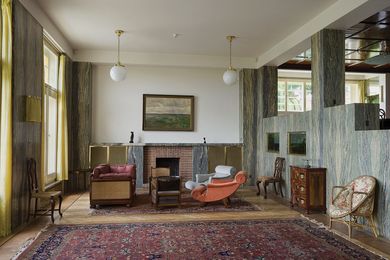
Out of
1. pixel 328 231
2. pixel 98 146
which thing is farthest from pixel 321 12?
pixel 98 146

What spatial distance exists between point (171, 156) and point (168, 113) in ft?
4.08

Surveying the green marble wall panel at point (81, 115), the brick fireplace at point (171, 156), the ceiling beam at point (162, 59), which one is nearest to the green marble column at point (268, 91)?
the ceiling beam at point (162, 59)

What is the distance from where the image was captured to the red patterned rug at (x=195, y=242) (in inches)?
142

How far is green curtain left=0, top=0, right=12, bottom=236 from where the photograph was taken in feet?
13.8

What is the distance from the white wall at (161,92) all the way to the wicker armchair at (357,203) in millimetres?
4707

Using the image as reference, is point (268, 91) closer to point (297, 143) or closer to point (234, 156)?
point (234, 156)

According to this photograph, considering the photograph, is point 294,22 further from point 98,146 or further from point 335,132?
point 98,146

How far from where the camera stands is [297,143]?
22.2ft

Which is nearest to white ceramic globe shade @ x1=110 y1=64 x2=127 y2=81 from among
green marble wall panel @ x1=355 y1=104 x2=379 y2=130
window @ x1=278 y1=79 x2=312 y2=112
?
green marble wall panel @ x1=355 y1=104 x2=379 y2=130

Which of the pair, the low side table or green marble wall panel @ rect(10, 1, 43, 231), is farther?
the low side table

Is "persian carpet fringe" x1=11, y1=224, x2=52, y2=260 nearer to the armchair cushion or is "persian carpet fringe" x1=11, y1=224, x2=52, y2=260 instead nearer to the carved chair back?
the armchair cushion

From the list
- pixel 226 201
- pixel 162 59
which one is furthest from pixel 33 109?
pixel 162 59

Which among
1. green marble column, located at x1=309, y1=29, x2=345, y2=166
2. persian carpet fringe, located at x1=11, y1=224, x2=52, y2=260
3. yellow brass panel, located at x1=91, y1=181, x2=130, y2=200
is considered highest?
green marble column, located at x1=309, y1=29, x2=345, y2=166

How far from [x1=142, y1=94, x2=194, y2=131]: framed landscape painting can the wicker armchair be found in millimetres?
5046
